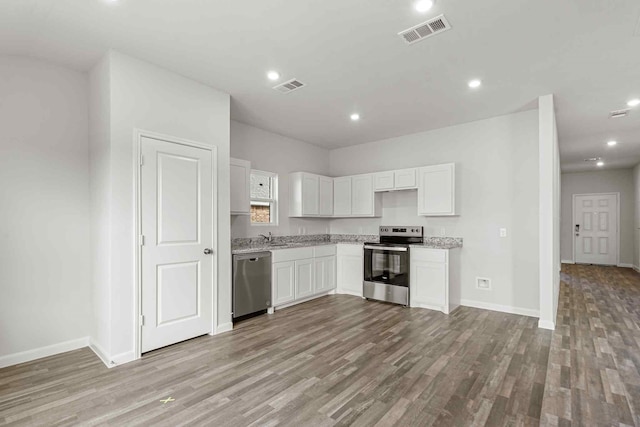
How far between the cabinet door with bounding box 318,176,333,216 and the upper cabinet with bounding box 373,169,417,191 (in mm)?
932

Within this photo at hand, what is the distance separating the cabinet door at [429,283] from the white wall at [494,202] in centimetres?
63

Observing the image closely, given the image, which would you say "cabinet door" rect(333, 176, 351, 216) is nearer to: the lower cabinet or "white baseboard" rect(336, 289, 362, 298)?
the lower cabinet

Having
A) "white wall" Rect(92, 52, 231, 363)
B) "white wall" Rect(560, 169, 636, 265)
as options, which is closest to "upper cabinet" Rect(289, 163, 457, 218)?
"white wall" Rect(92, 52, 231, 363)

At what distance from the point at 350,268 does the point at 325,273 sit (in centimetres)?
45

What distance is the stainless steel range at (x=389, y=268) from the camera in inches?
192

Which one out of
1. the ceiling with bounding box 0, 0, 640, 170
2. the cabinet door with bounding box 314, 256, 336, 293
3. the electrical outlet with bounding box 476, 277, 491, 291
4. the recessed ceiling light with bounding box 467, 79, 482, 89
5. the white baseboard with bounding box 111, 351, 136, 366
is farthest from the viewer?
the cabinet door with bounding box 314, 256, 336, 293

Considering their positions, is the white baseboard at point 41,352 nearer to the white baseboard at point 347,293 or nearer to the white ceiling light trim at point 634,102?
the white baseboard at point 347,293

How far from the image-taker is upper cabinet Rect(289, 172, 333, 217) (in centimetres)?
564

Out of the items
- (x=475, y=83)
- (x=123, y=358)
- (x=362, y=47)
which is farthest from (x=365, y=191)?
(x=123, y=358)

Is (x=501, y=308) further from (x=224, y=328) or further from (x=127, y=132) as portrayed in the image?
(x=127, y=132)

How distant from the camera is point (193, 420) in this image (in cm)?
212

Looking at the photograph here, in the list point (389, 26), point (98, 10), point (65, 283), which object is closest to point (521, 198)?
point (389, 26)

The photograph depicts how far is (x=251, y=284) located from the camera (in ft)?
13.9

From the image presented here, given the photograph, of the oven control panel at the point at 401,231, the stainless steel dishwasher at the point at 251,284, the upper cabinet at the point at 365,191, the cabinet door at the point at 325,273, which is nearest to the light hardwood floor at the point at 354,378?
the stainless steel dishwasher at the point at 251,284
